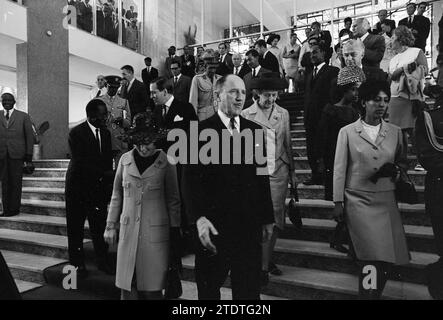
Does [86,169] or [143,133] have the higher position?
[143,133]

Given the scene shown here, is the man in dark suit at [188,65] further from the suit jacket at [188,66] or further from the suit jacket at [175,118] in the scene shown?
the suit jacket at [175,118]

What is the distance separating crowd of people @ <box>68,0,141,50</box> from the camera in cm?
1037

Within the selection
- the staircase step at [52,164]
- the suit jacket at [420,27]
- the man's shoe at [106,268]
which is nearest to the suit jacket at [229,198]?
the man's shoe at [106,268]

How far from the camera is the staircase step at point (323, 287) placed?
103 inches

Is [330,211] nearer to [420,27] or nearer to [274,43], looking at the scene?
[420,27]

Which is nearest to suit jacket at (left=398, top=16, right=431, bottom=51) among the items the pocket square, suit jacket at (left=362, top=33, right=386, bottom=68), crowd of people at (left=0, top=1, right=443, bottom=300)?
suit jacket at (left=362, top=33, right=386, bottom=68)

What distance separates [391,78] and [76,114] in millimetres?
12358

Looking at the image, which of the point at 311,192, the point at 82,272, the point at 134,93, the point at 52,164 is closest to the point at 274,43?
the point at 134,93

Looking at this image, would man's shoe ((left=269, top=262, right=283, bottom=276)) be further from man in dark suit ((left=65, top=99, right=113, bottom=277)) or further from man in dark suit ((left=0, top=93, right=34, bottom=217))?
man in dark suit ((left=0, top=93, right=34, bottom=217))

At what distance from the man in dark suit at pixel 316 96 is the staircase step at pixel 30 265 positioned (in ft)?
9.52

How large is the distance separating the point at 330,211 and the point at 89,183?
90.3 inches

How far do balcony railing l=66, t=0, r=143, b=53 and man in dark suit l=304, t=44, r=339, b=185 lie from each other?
297 inches

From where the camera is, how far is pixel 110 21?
11.5 m

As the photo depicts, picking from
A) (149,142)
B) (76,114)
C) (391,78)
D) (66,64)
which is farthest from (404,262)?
(76,114)
